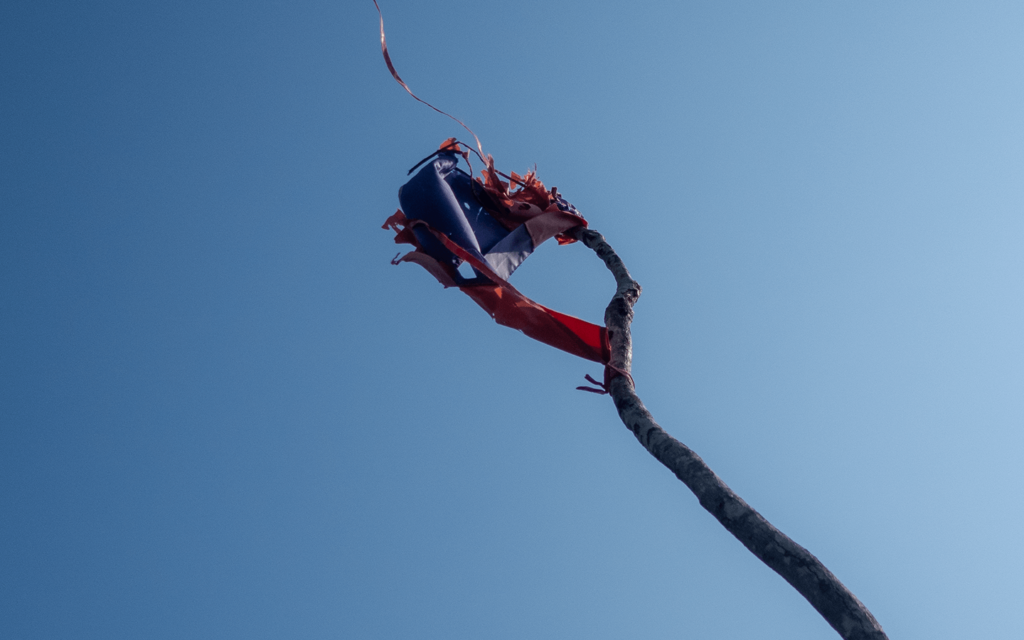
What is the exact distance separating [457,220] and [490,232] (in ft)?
1.68

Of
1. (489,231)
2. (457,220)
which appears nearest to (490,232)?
(489,231)

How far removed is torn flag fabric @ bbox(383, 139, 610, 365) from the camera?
3.57m

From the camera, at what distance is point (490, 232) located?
14.8 feet

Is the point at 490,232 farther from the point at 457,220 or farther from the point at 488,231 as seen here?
the point at 457,220

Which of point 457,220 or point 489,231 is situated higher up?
point 489,231

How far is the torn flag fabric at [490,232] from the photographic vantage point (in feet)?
11.7

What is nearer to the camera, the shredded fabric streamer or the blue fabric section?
the shredded fabric streamer

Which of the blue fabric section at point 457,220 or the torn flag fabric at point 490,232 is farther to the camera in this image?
the blue fabric section at point 457,220

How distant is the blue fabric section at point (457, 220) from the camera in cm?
398

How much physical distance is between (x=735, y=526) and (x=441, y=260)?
88.0 inches

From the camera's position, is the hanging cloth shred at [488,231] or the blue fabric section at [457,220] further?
the blue fabric section at [457,220]

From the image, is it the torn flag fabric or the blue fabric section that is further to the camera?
the blue fabric section

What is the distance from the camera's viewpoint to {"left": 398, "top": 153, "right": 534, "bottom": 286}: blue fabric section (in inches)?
157

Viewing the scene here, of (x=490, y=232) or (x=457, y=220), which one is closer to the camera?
(x=457, y=220)
